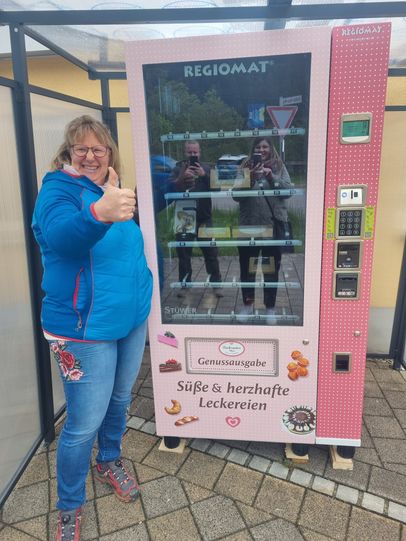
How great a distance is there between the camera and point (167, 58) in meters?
1.97

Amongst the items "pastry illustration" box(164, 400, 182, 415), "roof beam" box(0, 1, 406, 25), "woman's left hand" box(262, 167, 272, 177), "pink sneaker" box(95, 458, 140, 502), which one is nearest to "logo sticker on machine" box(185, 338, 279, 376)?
"pastry illustration" box(164, 400, 182, 415)

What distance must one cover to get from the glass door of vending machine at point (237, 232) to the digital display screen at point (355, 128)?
10 centimetres

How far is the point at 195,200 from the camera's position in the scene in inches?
92.5

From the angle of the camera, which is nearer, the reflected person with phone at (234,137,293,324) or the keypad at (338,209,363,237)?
the keypad at (338,209,363,237)

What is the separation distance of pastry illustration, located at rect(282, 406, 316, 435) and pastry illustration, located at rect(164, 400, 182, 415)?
60 cm

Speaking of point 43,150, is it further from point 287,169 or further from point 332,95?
point 332,95

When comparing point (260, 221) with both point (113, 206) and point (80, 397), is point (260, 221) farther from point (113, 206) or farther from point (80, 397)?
point (80, 397)

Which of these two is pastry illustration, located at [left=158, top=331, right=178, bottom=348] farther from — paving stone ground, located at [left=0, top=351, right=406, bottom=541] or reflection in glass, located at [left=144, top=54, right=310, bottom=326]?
paving stone ground, located at [left=0, top=351, right=406, bottom=541]

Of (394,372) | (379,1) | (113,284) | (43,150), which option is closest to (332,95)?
(379,1)

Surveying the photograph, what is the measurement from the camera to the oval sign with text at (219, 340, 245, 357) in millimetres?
2291

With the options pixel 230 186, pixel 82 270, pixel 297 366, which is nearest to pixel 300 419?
pixel 297 366

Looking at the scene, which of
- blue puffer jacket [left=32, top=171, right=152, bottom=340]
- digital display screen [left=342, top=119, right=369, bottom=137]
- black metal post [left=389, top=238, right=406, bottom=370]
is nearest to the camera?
blue puffer jacket [left=32, top=171, right=152, bottom=340]

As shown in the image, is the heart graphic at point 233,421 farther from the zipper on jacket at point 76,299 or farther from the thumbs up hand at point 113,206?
the thumbs up hand at point 113,206

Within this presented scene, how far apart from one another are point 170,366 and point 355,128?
156 centimetres
